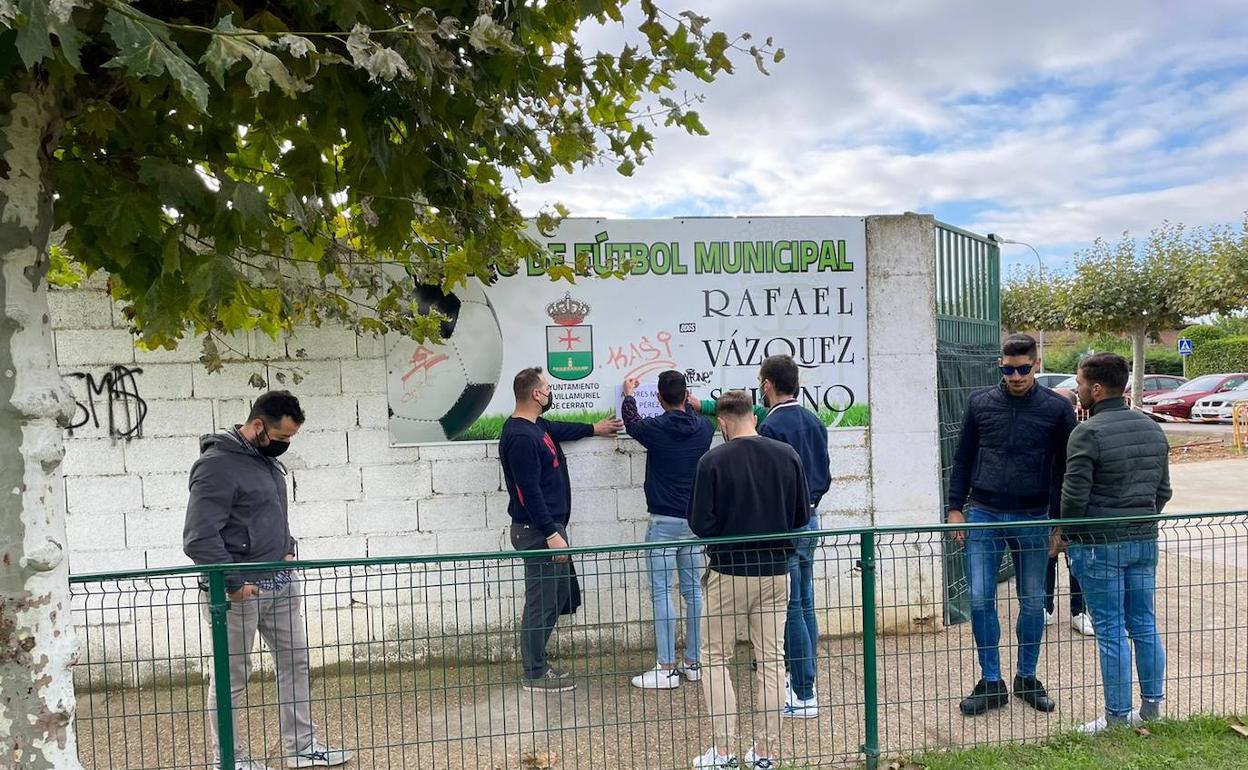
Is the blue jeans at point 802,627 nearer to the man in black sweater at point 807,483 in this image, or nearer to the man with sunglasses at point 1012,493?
the man in black sweater at point 807,483

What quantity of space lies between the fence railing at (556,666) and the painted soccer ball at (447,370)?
99 cm

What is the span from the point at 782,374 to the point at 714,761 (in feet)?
6.60

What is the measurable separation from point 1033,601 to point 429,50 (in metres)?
3.76

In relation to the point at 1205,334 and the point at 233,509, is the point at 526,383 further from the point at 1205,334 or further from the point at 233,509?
the point at 1205,334

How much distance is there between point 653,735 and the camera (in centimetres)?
434

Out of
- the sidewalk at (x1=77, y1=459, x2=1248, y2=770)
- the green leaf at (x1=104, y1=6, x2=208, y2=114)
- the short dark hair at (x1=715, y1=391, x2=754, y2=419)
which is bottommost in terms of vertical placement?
the sidewalk at (x1=77, y1=459, x2=1248, y2=770)

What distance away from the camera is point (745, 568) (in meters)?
3.80

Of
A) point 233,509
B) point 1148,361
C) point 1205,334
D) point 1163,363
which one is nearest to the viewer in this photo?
point 233,509

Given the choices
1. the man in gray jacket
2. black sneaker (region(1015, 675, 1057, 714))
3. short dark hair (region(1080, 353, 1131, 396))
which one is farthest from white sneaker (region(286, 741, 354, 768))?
short dark hair (region(1080, 353, 1131, 396))

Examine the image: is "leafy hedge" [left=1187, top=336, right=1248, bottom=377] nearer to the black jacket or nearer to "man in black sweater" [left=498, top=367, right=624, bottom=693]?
the black jacket

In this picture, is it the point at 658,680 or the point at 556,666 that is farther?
the point at 658,680

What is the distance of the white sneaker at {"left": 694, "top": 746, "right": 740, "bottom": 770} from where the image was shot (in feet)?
12.3

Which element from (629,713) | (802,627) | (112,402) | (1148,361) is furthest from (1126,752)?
(1148,361)

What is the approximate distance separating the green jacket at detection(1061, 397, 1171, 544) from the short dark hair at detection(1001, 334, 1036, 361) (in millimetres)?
457
